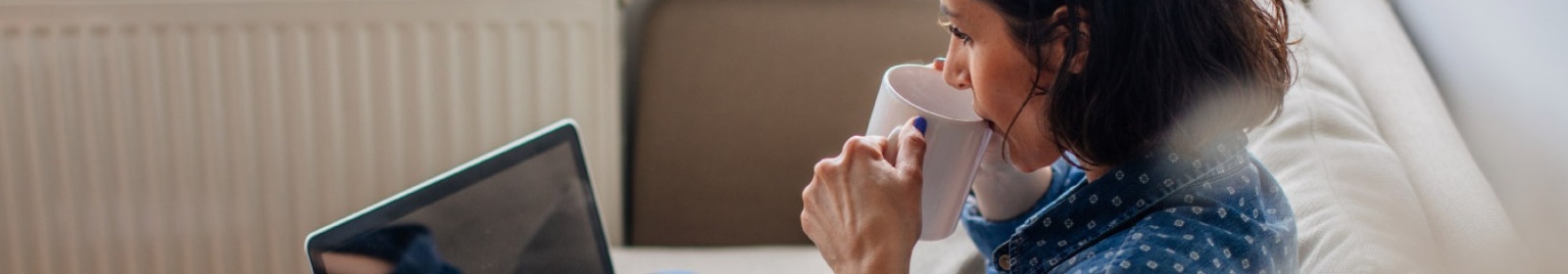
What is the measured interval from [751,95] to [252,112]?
1.97 ft

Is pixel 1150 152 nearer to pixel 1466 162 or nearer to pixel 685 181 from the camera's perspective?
→ pixel 1466 162

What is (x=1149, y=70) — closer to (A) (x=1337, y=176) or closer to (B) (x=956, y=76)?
(B) (x=956, y=76)

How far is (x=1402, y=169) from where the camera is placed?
97cm

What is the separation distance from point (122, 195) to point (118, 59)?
189mm

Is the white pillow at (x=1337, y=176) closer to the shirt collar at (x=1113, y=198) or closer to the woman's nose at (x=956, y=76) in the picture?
the shirt collar at (x=1113, y=198)

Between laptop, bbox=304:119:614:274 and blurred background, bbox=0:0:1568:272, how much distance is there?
20.0 inches

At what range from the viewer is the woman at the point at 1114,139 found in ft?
2.62

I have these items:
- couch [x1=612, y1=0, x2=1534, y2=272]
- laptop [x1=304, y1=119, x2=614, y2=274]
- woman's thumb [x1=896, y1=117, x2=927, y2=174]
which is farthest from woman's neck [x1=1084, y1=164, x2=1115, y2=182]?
laptop [x1=304, y1=119, x2=614, y2=274]

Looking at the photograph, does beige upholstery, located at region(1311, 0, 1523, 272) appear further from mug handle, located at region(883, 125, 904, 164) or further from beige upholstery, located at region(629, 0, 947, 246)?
beige upholstery, located at region(629, 0, 947, 246)

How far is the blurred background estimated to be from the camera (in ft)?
5.46

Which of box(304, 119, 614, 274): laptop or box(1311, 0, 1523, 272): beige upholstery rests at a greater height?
box(304, 119, 614, 274): laptop

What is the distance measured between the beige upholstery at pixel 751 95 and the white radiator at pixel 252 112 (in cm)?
6

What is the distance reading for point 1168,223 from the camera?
817 mm

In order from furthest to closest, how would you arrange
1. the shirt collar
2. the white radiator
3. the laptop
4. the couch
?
the white radiator → the couch → the laptop → the shirt collar
